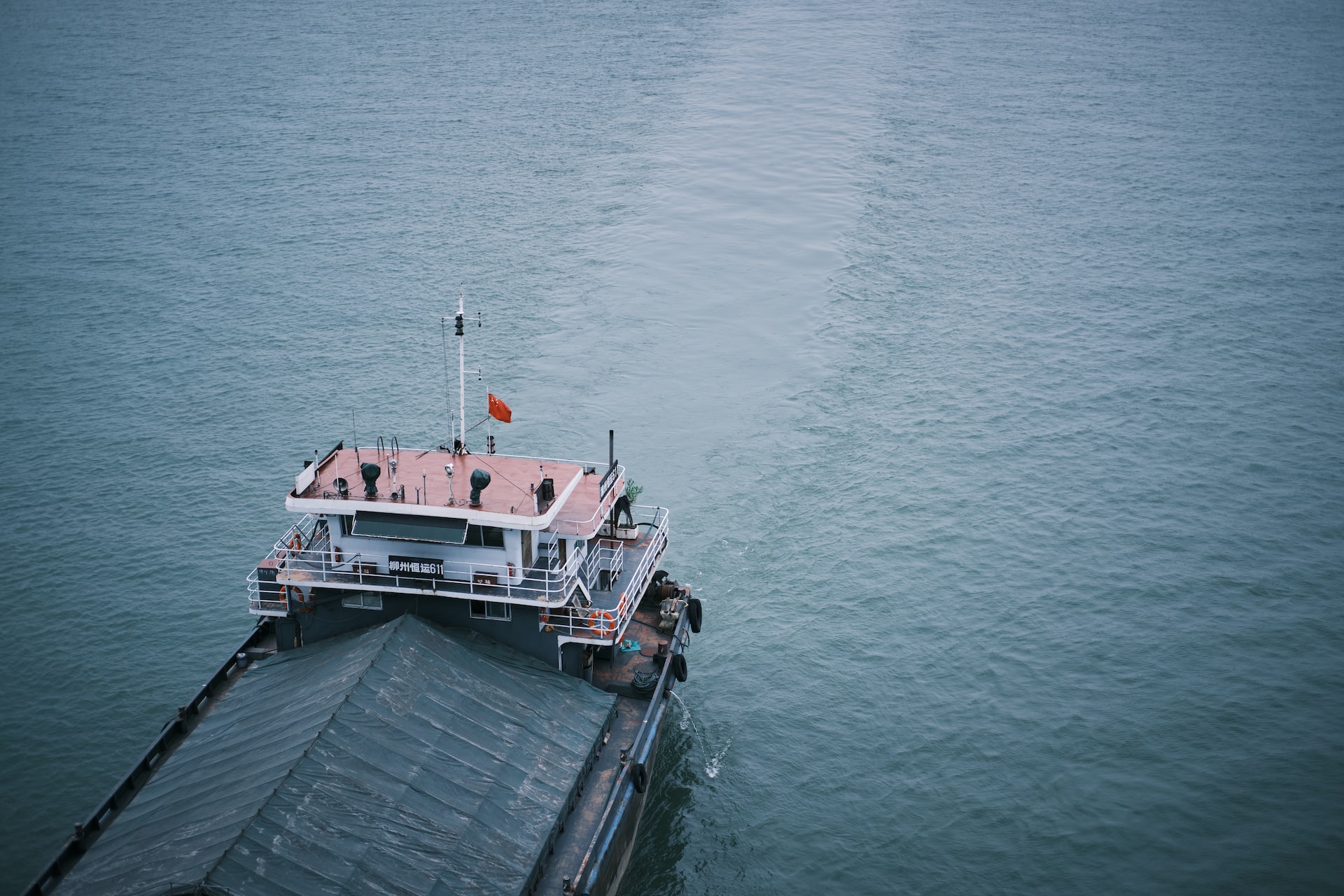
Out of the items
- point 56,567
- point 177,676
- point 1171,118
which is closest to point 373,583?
point 177,676

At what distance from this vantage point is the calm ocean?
41750 mm

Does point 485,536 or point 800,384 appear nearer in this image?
point 485,536

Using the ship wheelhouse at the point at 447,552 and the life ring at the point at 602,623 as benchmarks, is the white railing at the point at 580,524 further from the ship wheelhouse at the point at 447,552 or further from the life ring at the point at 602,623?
the life ring at the point at 602,623

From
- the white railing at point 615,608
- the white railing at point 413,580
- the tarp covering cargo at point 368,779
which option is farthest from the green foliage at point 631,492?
the tarp covering cargo at point 368,779

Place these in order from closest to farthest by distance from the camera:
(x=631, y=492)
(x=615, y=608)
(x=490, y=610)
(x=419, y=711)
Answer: (x=419, y=711)
(x=490, y=610)
(x=615, y=608)
(x=631, y=492)

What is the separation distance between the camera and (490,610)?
3578cm

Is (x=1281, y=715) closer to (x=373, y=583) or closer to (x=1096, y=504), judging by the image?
(x=1096, y=504)

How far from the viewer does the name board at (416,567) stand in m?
34.4

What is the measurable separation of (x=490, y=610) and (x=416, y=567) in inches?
110

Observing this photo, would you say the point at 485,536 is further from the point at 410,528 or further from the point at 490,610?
the point at 490,610

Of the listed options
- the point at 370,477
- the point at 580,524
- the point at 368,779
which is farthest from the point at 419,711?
the point at 580,524

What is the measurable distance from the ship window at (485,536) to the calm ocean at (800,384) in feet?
38.5

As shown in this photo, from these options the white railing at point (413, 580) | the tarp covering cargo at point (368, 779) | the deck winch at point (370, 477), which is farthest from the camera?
the white railing at point (413, 580)

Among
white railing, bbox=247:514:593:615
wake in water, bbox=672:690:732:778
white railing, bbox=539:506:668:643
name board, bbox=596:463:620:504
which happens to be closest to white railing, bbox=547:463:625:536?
name board, bbox=596:463:620:504
